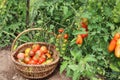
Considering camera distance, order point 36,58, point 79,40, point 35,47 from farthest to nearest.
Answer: point 35,47 → point 36,58 → point 79,40

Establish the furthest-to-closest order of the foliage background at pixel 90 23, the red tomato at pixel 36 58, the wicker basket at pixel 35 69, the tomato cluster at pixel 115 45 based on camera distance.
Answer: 1. the red tomato at pixel 36 58
2. the wicker basket at pixel 35 69
3. the foliage background at pixel 90 23
4. the tomato cluster at pixel 115 45

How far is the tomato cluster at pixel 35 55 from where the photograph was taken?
2.98 m

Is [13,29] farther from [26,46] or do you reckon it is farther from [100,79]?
[100,79]

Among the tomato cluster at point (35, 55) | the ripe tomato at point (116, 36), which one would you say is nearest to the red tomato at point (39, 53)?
the tomato cluster at point (35, 55)

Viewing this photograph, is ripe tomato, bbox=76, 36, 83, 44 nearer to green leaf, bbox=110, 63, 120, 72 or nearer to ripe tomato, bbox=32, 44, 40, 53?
green leaf, bbox=110, 63, 120, 72

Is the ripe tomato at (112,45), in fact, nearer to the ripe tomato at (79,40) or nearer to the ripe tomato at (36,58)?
the ripe tomato at (79,40)

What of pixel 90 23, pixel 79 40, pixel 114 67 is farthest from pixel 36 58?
pixel 114 67

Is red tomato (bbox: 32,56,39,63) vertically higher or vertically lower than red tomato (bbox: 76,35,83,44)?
lower

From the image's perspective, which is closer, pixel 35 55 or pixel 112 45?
pixel 112 45

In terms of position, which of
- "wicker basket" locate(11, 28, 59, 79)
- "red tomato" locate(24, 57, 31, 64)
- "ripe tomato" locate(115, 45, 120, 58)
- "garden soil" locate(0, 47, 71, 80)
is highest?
"ripe tomato" locate(115, 45, 120, 58)

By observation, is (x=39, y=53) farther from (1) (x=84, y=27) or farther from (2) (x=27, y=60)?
(1) (x=84, y=27)

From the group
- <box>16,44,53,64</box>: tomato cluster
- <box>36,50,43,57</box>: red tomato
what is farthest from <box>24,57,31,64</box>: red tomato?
<box>36,50,43,57</box>: red tomato

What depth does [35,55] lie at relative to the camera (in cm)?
305

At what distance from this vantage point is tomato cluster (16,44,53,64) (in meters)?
2.98
